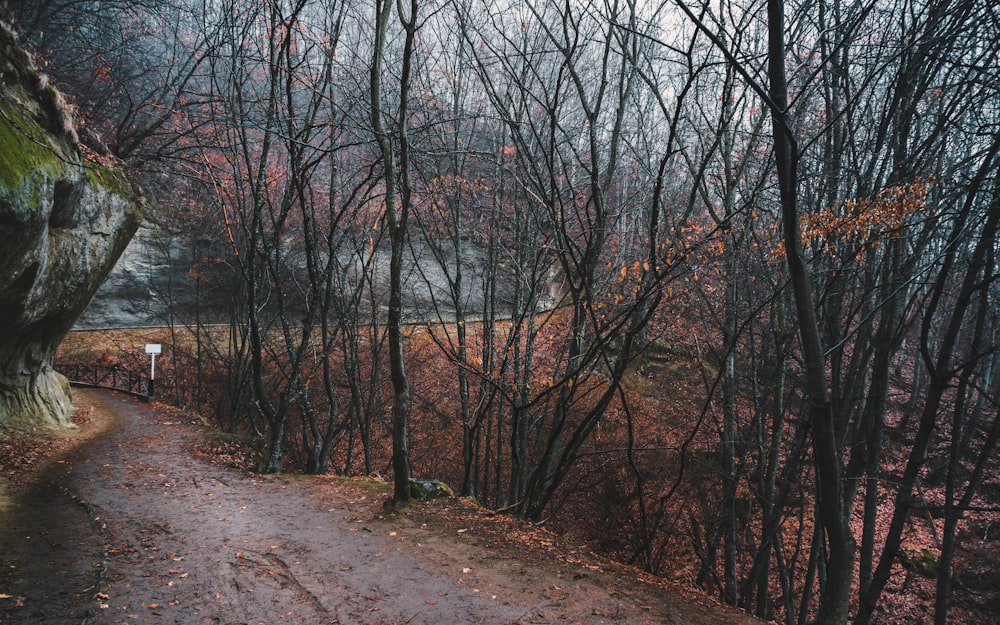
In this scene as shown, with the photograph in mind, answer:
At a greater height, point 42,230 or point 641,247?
point 641,247

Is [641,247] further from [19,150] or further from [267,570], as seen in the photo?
[19,150]

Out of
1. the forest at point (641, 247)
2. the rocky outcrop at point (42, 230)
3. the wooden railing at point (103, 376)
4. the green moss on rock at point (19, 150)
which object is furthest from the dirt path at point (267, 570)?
the wooden railing at point (103, 376)

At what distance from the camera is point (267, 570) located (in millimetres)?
4320

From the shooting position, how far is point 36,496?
19.1 feet

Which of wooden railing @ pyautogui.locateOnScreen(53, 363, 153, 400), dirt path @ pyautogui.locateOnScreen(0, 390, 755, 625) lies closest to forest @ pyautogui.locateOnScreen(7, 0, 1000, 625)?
wooden railing @ pyautogui.locateOnScreen(53, 363, 153, 400)

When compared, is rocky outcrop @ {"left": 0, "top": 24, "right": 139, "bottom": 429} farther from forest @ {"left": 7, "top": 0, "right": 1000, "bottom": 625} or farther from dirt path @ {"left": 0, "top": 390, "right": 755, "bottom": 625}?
dirt path @ {"left": 0, "top": 390, "right": 755, "bottom": 625}

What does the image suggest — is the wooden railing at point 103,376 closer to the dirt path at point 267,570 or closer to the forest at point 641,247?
the forest at point 641,247

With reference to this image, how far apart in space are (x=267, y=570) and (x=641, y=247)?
7.88 metres

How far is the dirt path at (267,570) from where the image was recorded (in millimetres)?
3619

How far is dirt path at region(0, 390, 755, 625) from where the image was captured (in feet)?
11.9

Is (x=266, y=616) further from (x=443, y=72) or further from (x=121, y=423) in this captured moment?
(x=121, y=423)

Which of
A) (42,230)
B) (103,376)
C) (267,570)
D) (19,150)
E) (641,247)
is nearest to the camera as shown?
(267,570)

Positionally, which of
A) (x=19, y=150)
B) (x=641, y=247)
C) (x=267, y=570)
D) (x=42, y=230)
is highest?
(x=641, y=247)

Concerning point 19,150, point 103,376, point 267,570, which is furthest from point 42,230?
point 103,376
